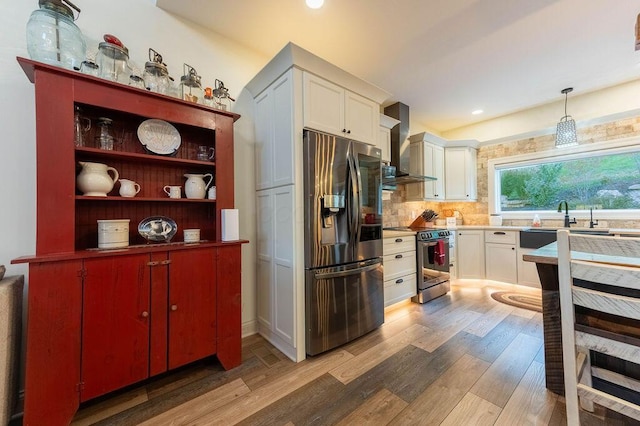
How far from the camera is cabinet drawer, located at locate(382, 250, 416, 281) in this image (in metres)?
2.77

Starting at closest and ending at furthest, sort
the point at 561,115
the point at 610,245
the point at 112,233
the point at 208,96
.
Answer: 1. the point at 610,245
2. the point at 112,233
3. the point at 208,96
4. the point at 561,115

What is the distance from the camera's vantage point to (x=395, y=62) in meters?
2.71

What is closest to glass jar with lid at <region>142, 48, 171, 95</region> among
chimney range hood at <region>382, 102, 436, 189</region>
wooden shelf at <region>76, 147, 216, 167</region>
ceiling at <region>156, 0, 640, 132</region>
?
wooden shelf at <region>76, 147, 216, 167</region>

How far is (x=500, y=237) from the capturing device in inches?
148

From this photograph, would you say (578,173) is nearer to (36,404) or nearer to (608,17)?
(608,17)

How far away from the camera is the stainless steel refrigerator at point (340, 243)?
1.95m

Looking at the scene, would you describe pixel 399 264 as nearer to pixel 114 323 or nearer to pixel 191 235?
pixel 191 235

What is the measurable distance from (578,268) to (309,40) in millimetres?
2612

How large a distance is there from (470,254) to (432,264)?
119cm

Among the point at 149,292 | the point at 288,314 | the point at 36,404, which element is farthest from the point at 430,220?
the point at 36,404

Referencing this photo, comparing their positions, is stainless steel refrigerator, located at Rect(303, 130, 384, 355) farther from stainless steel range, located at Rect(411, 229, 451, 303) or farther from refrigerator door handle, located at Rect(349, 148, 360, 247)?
stainless steel range, located at Rect(411, 229, 451, 303)

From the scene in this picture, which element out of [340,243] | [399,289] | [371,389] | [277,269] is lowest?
[371,389]

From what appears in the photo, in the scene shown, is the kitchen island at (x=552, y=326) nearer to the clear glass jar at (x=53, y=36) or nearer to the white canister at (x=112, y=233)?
the white canister at (x=112, y=233)

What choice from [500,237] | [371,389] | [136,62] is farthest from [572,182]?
[136,62]
